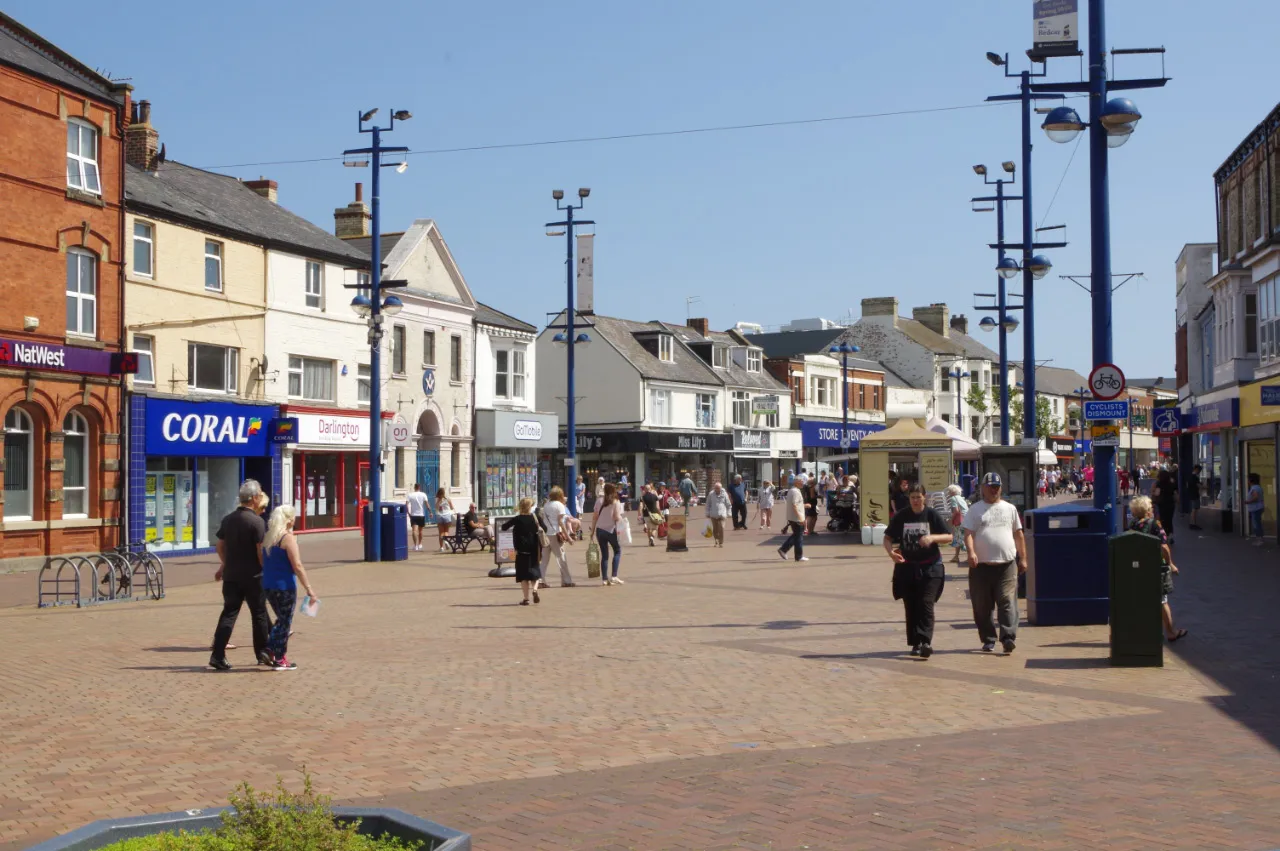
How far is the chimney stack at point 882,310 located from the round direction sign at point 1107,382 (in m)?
79.5

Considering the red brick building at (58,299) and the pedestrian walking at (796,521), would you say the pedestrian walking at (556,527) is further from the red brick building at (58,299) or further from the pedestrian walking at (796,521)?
the red brick building at (58,299)

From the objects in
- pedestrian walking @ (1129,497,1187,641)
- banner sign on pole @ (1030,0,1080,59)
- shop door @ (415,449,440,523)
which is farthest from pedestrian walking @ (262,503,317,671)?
shop door @ (415,449,440,523)

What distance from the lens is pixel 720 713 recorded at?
976cm

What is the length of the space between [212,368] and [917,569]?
978 inches

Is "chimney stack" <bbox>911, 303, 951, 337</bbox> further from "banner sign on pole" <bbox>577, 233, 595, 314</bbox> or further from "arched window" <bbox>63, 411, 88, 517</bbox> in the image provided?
"arched window" <bbox>63, 411, 88, 517</bbox>

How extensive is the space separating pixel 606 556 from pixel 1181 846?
1581cm

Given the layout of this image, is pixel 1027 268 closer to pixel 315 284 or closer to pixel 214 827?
pixel 315 284

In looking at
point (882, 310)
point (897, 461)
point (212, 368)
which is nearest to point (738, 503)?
point (897, 461)

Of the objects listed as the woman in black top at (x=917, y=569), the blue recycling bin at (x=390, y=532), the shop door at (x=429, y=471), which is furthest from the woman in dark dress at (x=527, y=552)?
the shop door at (x=429, y=471)

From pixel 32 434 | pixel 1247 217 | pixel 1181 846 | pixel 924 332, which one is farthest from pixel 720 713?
pixel 924 332

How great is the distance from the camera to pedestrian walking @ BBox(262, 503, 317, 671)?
1227 centimetres

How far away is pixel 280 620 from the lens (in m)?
12.3

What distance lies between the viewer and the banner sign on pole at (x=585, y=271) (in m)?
43.4

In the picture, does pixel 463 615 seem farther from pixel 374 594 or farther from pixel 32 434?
pixel 32 434
